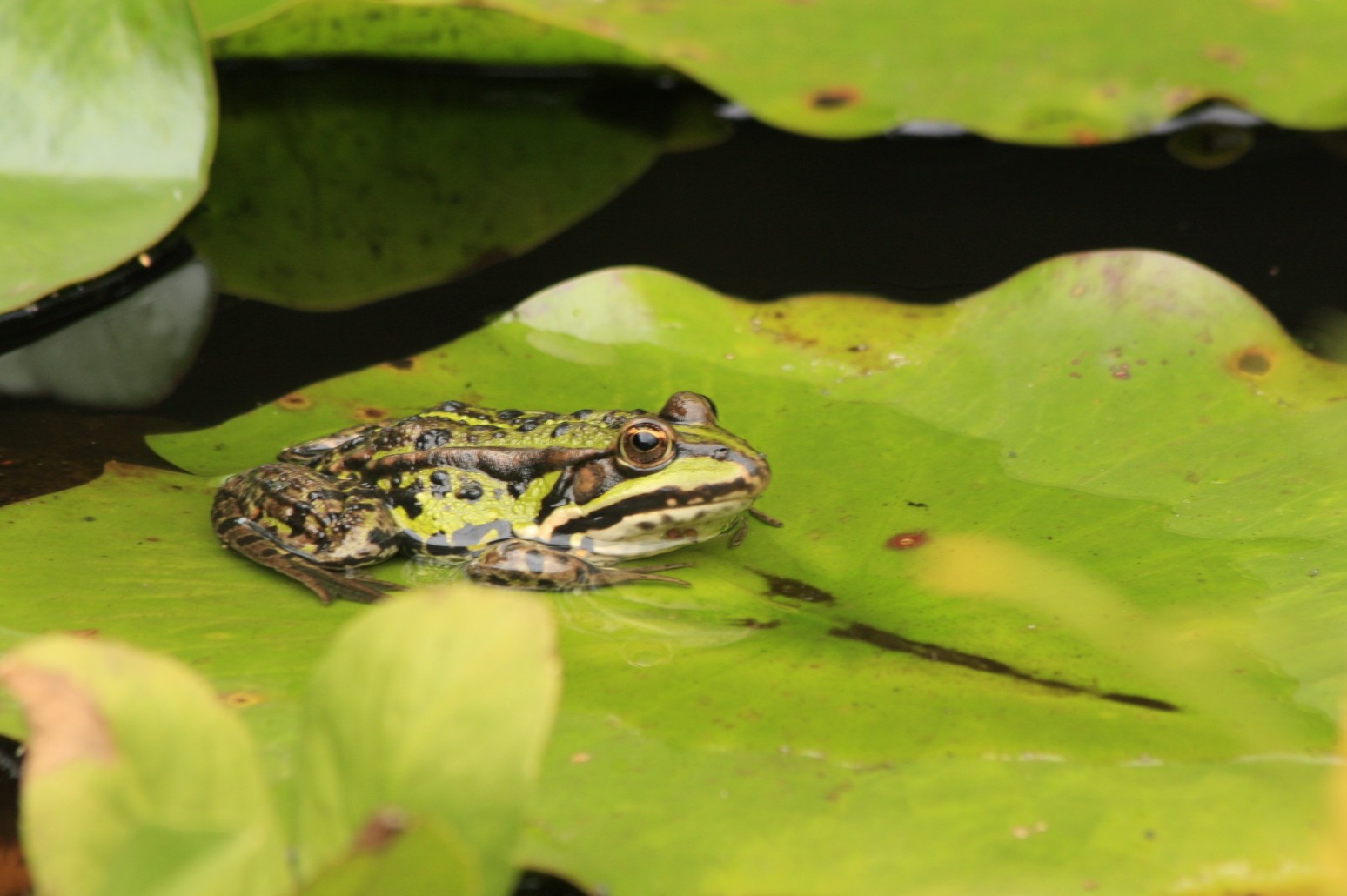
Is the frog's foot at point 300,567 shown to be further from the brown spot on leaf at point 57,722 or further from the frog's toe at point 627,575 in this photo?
the brown spot on leaf at point 57,722

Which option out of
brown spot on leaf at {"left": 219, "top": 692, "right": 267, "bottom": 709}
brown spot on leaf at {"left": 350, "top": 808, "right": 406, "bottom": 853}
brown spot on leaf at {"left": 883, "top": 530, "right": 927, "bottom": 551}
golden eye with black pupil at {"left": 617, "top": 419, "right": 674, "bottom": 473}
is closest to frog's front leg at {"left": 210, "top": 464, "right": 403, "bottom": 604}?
brown spot on leaf at {"left": 219, "top": 692, "right": 267, "bottom": 709}

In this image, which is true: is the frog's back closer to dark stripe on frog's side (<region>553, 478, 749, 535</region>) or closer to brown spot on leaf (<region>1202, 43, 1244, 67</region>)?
dark stripe on frog's side (<region>553, 478, 749, 535</region>)

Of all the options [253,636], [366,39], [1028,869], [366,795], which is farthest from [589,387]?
[366,39]

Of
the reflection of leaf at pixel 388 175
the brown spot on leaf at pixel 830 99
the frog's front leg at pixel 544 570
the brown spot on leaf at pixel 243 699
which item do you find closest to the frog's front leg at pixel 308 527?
the frog's front leg at pixel 544 570

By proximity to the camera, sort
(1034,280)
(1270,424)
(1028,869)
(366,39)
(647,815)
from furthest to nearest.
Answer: (366,39) → (1034,280) → (1270,424) → (647,815) → (1028,869)

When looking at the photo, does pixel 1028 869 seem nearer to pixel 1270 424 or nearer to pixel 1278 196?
pixel 1270 424

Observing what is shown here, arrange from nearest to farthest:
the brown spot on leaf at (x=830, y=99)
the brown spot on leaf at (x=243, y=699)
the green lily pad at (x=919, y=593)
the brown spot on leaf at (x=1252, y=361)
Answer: the green lily pad at (x=919, y=593), the brown spot on leaf at (x=243, y=699), the brown spot on leaf at (x=1252, y=361), the brown spot on leaf at (x=830, y=99)

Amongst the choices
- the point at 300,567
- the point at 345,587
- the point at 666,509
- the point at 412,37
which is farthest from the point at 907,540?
the point at 412,37
